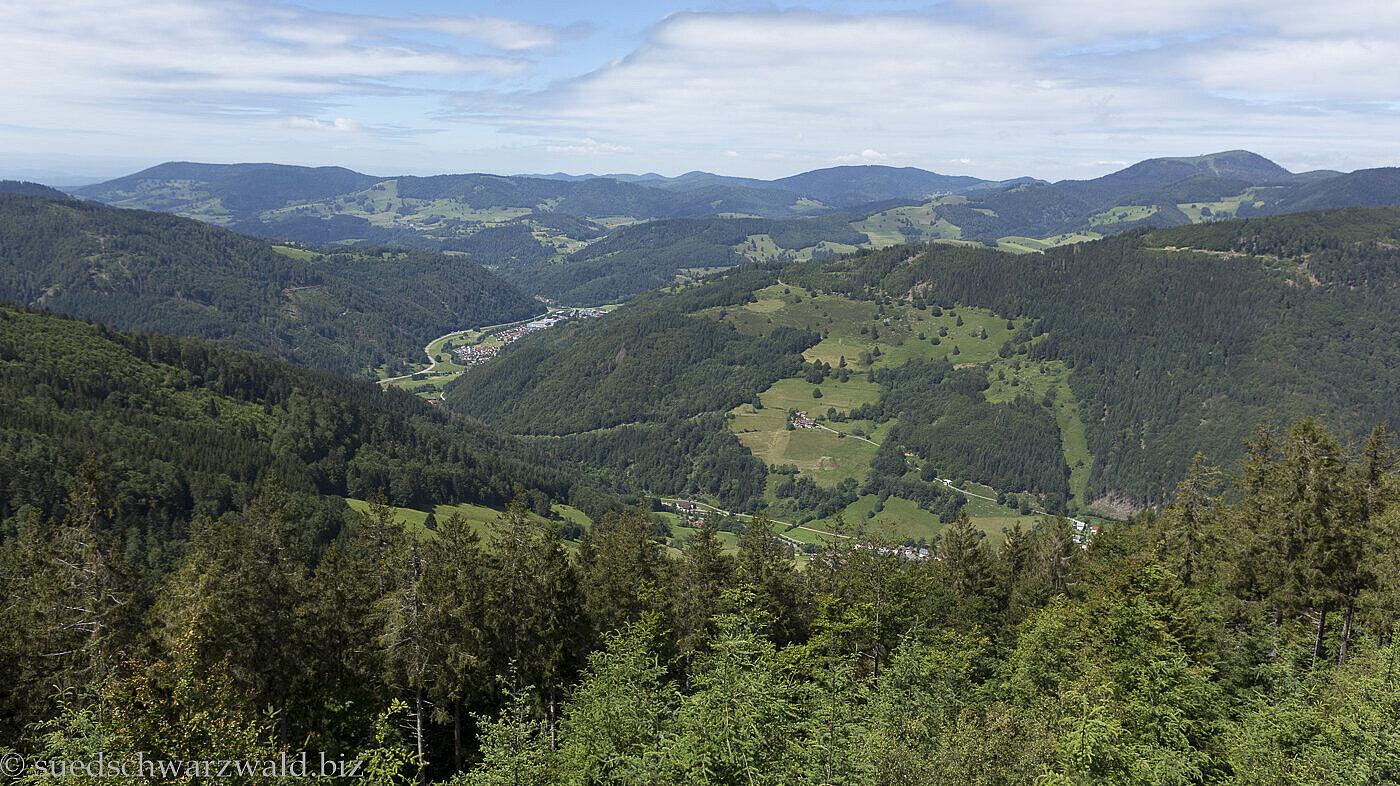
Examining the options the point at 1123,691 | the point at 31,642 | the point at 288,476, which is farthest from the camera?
the point at 288,476

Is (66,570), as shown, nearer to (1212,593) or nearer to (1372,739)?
(1372,739)

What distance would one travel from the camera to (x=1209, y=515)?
6356 cm

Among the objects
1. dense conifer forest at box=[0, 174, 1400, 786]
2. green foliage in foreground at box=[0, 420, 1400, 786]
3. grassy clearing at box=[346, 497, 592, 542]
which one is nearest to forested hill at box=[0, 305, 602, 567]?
grassy clearing at box=[346, 497, 592, 542]

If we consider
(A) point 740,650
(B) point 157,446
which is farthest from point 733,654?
(B) point 157,446

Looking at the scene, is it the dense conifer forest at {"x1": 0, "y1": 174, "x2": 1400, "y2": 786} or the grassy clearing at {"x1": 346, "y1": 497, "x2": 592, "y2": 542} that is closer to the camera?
the dense conifer forest at {"x1": 0, "y1": 174, "x2": 1400, "y2": 786}

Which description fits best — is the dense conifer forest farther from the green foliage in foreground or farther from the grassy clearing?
the grassy clearing

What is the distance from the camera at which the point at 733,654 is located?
3053cm

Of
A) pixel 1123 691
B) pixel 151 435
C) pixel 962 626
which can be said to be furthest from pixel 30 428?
pixel 1123 691

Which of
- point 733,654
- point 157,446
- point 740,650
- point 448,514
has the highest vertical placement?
point 740,650

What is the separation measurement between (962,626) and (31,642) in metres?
64.4

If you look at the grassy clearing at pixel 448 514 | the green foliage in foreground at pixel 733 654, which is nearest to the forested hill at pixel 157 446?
the grassy clearing at pixel 448 514

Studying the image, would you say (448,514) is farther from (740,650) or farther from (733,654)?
(740,650)

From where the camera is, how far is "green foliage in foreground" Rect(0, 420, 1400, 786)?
2794 centimetres

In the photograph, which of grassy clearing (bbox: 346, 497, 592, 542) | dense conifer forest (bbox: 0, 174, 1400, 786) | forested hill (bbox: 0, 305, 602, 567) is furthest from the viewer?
grassy clearing (bbox: 346, 497, 592, 542)
